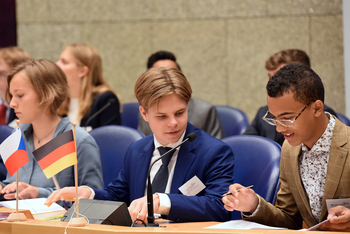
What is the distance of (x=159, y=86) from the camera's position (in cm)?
190

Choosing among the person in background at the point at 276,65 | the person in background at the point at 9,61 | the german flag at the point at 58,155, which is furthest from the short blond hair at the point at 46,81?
the person in background at the point at 9,61

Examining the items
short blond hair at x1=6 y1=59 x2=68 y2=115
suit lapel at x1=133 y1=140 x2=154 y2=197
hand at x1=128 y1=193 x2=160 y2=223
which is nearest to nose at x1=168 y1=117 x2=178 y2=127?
suit lapel at x1=133 y1=140 x2=154 y2=197

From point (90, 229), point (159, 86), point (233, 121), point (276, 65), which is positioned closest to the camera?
point (90, 229)

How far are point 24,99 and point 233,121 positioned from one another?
206cm

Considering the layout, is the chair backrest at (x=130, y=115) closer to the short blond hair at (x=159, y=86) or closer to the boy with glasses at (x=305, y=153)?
the short blond hair at (x=159, y=86)

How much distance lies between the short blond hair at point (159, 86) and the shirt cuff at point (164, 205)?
44 centimetres

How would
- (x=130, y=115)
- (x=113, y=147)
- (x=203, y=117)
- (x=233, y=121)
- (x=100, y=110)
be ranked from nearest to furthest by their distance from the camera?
(x=113, y=147) → (x=203, y=117) → (x=100, y=110) → (x=233, y=121) → (x=130, y=115)

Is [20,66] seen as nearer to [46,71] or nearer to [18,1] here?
[46,71]

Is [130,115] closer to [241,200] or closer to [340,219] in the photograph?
[241,200]

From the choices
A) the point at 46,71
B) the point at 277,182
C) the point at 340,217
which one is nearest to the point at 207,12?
the point at 46,71

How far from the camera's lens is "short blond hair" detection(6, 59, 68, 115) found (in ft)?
7.75

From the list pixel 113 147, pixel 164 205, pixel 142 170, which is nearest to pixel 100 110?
pixel 113 147

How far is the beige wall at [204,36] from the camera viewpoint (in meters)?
4.55

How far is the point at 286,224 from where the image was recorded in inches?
74.3
